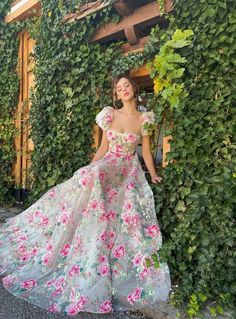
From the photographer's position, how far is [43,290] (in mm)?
2680

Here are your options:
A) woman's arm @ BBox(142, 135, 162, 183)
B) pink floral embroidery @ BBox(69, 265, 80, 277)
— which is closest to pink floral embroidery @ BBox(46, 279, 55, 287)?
pink floral embroidery @ BBox(69, 265, 80, 277)

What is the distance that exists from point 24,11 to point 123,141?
287 centimetres

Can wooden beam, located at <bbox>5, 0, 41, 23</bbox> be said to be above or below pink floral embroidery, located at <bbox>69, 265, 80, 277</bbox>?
above

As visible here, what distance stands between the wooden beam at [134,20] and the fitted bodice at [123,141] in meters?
1.07

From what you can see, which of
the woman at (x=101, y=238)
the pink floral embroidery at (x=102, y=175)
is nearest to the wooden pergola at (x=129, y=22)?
the woman at (x=101, y=238)

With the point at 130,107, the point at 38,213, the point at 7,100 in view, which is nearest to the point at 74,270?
the point at 38,213

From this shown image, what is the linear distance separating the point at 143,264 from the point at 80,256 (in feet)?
1.59

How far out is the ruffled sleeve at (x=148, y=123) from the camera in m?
3.19

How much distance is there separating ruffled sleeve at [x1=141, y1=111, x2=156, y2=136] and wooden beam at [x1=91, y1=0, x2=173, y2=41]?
2.90 ft

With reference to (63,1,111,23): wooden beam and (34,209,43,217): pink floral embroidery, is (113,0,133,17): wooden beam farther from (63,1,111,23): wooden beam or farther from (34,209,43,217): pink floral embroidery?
(34,209,43,217): pink floral embroidery

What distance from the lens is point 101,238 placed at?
2.80 m

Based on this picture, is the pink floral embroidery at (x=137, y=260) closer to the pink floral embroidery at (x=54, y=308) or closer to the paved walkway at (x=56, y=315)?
the paved walkway at (x=56, y=315)

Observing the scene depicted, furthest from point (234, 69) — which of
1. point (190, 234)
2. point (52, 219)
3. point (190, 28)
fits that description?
point (52, 219)

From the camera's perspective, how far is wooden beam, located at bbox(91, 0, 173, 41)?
3221 millimetres
